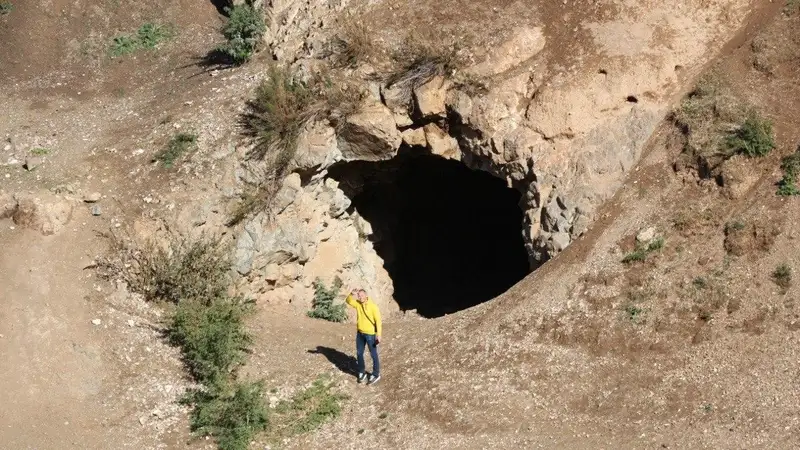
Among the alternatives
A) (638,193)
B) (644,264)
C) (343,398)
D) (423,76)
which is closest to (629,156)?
(638,193)

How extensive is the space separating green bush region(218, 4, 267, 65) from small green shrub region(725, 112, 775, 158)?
8657 mm

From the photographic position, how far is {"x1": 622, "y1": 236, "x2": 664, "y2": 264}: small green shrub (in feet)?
43.6

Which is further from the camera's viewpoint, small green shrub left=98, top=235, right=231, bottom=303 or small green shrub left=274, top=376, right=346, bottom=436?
small green shrub left=98, top=235, right=231, bottom=303

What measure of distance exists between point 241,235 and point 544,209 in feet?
16.3

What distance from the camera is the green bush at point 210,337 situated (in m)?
13.7

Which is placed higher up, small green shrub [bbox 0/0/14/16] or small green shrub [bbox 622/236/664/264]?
small green shrub [bbox 0/0/14/16]

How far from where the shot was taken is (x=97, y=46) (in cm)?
1988

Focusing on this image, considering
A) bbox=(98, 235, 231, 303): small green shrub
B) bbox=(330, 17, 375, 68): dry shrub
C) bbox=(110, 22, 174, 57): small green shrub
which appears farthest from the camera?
bbox=(110, 22, 174, 57): small green shrub

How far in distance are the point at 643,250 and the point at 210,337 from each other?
6352mm

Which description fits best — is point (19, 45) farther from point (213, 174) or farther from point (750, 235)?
point (750, 235)

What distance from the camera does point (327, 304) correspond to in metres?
16.8

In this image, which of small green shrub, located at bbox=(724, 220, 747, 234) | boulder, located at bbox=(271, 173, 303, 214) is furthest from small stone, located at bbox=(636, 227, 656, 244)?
boulder, located at bbox=(271, 173, 303, 214)

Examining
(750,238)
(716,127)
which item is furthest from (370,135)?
(750,238)

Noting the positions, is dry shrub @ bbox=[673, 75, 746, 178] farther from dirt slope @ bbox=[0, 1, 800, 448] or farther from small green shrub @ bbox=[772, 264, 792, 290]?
small green shrub @ bbox=[772, 264, 792, 290]
